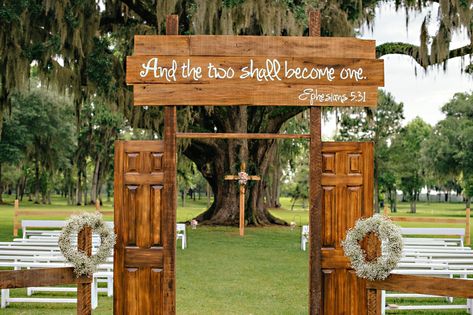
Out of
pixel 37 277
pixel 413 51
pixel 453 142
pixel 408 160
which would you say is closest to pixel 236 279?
pixel 37 277

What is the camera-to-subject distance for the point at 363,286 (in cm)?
595

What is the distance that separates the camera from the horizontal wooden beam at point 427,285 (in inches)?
180

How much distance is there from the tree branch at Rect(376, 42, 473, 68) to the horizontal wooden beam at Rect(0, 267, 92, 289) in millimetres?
13496

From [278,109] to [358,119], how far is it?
75.9ft

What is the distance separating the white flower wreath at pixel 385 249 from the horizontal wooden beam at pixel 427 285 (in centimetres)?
7

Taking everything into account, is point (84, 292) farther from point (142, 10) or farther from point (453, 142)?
point (453, 142)

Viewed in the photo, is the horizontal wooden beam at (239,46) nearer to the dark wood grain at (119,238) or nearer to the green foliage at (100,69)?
the dark wood grain at (119,238)

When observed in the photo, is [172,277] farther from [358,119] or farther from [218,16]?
[358,119]

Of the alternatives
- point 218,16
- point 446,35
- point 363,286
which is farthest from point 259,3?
point 363,286

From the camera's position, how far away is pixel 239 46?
598 centimetres

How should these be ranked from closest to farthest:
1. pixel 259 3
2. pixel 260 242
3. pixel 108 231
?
1. pixel 108 231
2. pixel 259 3
3. pixel 260 242

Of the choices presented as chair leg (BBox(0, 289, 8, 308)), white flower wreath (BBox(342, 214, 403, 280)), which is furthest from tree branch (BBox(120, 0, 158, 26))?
white flower wreath (BBox(342, 214, 403, 280))

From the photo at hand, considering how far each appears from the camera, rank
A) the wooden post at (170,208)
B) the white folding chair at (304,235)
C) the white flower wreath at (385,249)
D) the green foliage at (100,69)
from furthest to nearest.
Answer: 1. the green foliage at (100,69)
2. the white folding chair at (304,235)
3. the wooden post at (170,208)
4. the white flower wreath at (385,249)

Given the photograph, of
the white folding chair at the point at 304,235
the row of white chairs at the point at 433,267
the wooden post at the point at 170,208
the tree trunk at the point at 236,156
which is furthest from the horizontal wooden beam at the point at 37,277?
the tree trunk at the point at 236,156
